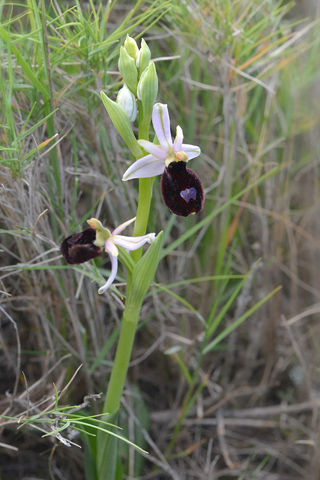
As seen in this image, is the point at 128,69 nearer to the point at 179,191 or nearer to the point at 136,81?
the point at 136,81

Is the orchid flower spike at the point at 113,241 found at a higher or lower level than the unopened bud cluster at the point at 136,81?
lower

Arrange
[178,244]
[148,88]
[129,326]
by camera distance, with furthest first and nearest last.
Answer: [178,244], [129,326], [148,88]

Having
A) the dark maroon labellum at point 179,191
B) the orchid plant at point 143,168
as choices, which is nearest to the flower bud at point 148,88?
the orchid plant at point 143,168

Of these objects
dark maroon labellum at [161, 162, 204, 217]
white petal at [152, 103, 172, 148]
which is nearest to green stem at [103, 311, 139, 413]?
dark maroon labellum at [161, 162, 204, 217]

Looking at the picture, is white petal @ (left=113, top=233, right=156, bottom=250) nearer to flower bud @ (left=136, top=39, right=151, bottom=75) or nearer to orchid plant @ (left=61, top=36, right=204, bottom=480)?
orchid plant @ (left=61, top=36, right=204, bottom=480)

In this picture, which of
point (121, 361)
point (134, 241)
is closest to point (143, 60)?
point (134, 241)

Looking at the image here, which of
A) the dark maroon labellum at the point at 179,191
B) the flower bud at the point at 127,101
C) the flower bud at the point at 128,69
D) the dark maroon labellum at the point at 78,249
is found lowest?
the dark maroon labellum at the point at 78,249

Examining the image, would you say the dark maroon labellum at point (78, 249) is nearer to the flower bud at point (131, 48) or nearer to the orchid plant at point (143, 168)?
the orchid plant at point (143, 168)
